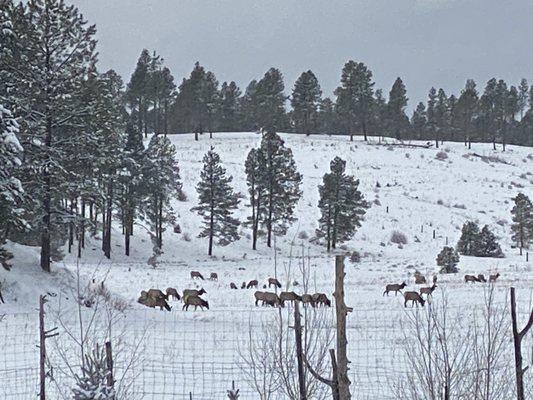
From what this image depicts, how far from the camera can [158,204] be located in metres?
45.5

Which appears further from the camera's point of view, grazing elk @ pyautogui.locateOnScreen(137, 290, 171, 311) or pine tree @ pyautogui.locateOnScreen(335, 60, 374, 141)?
pine tree @ pyautogui.locateOnScreen(335, 60, 374, 141)

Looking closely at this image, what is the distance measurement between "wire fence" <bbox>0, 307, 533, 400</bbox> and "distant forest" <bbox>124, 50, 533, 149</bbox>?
64437 millimetres

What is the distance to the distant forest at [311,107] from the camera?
8044 centimetres

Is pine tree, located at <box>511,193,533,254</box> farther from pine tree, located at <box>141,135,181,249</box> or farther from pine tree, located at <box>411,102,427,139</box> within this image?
pine tree, located at <box>411,102,427,139</box>

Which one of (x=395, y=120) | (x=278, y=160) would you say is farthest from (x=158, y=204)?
(x=395, y=120)

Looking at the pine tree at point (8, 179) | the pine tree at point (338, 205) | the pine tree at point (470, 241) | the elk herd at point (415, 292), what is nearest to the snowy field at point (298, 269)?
the elk herd at point (415, 292)

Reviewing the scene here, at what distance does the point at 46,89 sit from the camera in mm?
20234

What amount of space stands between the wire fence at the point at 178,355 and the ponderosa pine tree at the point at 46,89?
548 cm

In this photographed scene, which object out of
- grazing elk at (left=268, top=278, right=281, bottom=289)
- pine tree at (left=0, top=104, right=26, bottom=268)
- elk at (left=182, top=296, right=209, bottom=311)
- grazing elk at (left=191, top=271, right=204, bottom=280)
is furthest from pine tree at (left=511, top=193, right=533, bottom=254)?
pine tree at (left=0, top=104, right=26, bottom=268)

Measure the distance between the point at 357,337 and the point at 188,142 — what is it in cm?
6407

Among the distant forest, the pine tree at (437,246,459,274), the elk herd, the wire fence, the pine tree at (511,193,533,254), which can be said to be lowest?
the wire fence

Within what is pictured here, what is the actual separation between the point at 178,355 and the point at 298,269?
77.8 ft

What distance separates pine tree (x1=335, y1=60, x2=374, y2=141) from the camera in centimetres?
8575

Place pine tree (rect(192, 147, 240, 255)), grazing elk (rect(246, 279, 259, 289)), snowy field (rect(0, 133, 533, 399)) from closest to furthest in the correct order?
snowy field (rect(0, 133, 533, 399)) → grazing elk (rect(246, 279, 259, 289)) → pine tree (rect(192, 147, 240, 255))
